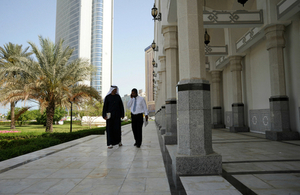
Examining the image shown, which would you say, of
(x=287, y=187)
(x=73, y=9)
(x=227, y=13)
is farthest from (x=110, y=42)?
(x=287, y=187)

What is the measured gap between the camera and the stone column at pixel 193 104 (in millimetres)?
3539

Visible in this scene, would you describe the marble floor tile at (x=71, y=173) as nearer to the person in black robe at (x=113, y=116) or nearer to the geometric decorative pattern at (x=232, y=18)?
the person in black robe at (x=113, y=116)

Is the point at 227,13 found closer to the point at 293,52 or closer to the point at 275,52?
the point at 275,52

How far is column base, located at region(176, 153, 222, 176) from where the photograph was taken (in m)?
3.50

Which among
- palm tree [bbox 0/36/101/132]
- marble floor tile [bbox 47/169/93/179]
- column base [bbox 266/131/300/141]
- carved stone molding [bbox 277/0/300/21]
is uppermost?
carved stone molding [bbox 277/0/300/21]

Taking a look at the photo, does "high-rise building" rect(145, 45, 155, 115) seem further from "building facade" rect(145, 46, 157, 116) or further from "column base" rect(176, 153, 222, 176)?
"column base" rect(176, 153, 222, 176)

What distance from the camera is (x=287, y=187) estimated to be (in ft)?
9.09

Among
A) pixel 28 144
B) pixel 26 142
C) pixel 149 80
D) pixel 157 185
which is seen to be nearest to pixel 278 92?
pixel 157 185

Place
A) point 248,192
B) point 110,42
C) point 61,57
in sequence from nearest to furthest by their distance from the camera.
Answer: point 248,192, point 61,57, point 110,42

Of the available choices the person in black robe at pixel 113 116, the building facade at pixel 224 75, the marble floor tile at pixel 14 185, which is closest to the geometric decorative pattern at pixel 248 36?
the building facade at pixel 224 75

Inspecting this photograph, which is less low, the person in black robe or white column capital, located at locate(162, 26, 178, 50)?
white column capital, located at locate(162, 26, 178, 50)

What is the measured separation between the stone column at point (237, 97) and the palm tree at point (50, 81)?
8.64 meters

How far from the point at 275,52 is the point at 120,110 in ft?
20.2

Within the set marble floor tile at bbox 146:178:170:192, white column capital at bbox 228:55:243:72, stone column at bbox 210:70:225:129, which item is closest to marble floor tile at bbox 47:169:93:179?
marble floor tile at bbox 146:178:170:192
